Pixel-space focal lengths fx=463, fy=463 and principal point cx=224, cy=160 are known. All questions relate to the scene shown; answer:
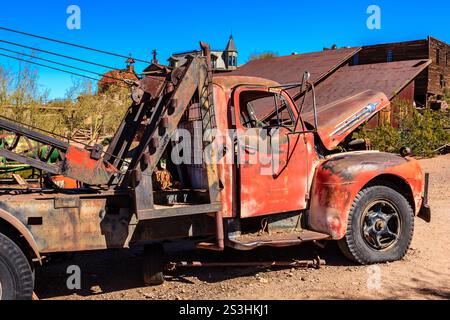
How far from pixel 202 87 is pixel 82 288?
106 inches

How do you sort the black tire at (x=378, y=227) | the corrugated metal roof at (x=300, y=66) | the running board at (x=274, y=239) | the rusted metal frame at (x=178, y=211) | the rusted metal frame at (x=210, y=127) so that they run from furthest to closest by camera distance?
the corrugated metal roof at (x=300, y=66)
the black tire at (x=378, y=227)
the running board at (x=274, y=239)
the rusted metal frame at (x=210, y=127)
the rusted metal frame at (x=178, y=211)

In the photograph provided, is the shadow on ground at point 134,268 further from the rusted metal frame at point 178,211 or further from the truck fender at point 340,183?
the rusted metal frame at point 178,211

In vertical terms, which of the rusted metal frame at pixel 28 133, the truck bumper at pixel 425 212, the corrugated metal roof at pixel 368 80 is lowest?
the truck bumper at pixel 425 212

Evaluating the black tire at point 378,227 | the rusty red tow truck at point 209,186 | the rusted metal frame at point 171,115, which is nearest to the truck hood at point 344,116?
the rusty red tow truck at point 209,186

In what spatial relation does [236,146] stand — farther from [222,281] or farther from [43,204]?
[43,204]

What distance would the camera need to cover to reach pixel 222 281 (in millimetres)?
5457

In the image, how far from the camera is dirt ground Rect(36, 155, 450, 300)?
4977mm

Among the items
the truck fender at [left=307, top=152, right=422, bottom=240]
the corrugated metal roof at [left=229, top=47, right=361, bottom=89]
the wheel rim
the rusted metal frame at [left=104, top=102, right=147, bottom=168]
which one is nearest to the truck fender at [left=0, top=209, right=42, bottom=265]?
the rusted metal frame at [left=104, top=102, right=147, bottom=168]

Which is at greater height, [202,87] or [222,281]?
[202,87]

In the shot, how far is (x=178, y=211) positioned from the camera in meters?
4.75

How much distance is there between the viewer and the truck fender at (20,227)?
4.16 metres

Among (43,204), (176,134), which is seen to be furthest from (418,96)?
(43,204)

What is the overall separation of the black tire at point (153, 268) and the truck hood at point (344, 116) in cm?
251

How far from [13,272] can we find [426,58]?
2825 centimetres
